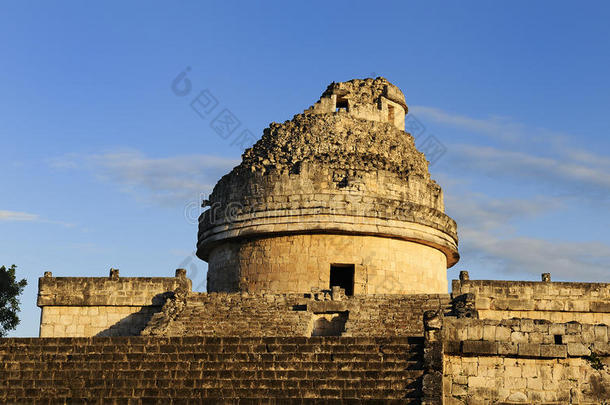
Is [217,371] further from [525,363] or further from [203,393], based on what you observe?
[525,363]

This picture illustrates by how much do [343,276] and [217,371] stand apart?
8.10 meters

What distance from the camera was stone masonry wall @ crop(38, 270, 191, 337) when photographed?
2180 cm

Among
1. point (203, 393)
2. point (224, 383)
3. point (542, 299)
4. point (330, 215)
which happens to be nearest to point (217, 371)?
point (224, 383)

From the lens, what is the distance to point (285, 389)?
14.9 metres

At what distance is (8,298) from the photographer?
2698 cm

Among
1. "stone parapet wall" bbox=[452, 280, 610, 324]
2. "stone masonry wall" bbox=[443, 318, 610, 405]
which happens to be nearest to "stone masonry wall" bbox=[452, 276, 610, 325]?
"stone parapet wall" bbox=[452, 280, 610, 324]

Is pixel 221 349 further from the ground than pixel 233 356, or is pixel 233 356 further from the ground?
pixel 221 349

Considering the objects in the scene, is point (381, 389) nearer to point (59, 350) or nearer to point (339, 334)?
point (339, 334)

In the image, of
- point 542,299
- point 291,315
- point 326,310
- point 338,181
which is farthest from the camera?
point 338,181

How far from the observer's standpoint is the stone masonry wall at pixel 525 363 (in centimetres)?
1502

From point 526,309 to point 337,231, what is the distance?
5106 millimetres

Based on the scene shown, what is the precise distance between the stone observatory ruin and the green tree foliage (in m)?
4.98

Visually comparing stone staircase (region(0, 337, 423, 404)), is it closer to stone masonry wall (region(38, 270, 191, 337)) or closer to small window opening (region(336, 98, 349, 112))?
stone masonry wall (region(38, 270, 191, 337))

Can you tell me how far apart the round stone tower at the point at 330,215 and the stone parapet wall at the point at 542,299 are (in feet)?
6.91
